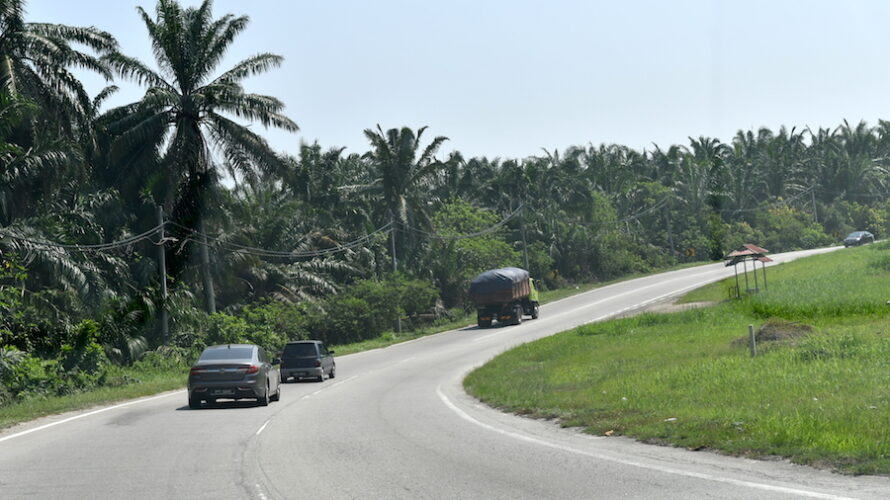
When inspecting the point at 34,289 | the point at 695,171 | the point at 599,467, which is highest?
the point at 695,171

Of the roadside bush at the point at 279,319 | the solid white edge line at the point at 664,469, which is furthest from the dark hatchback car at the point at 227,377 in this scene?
the roadside bush at the point at 279,319

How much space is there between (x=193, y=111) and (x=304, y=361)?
15.8 meters

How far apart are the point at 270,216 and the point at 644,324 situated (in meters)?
22.8

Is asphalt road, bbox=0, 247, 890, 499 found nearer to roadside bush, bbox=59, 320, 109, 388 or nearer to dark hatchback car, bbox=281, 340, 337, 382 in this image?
roadside bush, bbox=59, 320, 109, 388

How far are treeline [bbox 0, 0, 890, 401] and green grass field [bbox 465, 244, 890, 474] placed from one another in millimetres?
15045

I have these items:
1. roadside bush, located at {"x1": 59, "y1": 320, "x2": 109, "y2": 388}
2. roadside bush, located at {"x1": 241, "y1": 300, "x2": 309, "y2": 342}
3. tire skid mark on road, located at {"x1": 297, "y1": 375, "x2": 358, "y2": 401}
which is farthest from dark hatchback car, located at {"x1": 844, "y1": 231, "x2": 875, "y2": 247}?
roadside bush, located at {"x1": 59, "y1": 320, "x2": 109, "y2": 388}

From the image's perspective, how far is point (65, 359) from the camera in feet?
107

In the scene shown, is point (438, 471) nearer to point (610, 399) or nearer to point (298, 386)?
point (610, 399)

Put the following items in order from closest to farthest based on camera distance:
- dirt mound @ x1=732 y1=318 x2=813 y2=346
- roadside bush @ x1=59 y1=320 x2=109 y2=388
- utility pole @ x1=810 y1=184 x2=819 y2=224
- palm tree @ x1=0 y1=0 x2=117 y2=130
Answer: dirt mound @ x1=732 y1=318 x2=813 y2=346 < roadside bush @ x1=59 y1=320 x2=109 y2=388 < palm tree @ x1=0 y1=0 x2=117 y2=130 < utility pole @ x1=810 y1=184 x2=819 y2=224

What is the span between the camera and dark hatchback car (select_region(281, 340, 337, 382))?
114 feet

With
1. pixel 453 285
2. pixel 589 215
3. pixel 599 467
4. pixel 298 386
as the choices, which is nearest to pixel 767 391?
pixel 599 467

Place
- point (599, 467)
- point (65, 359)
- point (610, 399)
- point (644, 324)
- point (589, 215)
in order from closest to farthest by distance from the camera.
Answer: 1. point (599, 467)
2. point (610, 399)
3. point (65, 359)
4. point (644, 324)
5. point (589, 215)

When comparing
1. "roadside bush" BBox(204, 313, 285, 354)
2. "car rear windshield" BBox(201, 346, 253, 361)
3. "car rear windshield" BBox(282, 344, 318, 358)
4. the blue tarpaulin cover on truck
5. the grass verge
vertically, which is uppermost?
the blue tarpaulin cover on truck

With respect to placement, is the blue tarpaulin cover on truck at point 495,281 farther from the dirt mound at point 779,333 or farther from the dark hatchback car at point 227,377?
the dark hatchback car at point 227,377
